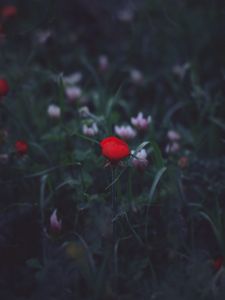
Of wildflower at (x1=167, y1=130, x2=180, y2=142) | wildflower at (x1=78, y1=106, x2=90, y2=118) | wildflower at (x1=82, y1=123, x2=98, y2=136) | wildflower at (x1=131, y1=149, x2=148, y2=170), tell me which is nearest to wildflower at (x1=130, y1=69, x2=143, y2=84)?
wildflower at (x1=167, y1=130, x2=180, y2=142)

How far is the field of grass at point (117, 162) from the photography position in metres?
1.69

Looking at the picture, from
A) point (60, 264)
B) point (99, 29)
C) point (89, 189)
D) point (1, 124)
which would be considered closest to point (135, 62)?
point (99, 29)

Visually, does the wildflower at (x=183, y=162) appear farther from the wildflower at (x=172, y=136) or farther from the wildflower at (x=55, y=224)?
the wildflower at (x=55, y=224)

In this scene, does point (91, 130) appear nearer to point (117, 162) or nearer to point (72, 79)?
point (117, 162)

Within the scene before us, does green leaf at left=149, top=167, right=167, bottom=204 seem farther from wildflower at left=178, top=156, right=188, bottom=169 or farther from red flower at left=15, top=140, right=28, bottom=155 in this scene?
red flower at left=15, top=140, right=28, bottom=155

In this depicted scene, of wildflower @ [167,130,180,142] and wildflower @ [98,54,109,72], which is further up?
wildflower @ [98,54,109,72]

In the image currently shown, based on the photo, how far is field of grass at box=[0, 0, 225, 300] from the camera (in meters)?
1.69

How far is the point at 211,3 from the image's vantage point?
312 cm

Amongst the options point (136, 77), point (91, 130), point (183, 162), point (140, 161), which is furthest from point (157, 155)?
point (136, 77)

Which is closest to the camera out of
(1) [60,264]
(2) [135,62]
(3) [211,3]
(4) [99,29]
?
(1) [60,264]

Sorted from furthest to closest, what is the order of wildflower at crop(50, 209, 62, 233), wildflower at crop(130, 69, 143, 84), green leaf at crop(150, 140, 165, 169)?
1. wildflower at crop(130, 69, 143, 84)
2. green leaf at crop(150, 140, 165, 169)
3. wildflower at crop(50, 209, 62, 233)

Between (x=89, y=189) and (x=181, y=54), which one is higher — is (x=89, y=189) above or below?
below

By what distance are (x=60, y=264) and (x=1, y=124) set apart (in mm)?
1281

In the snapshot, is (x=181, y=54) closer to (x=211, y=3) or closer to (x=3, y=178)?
(x=211, y=3)
